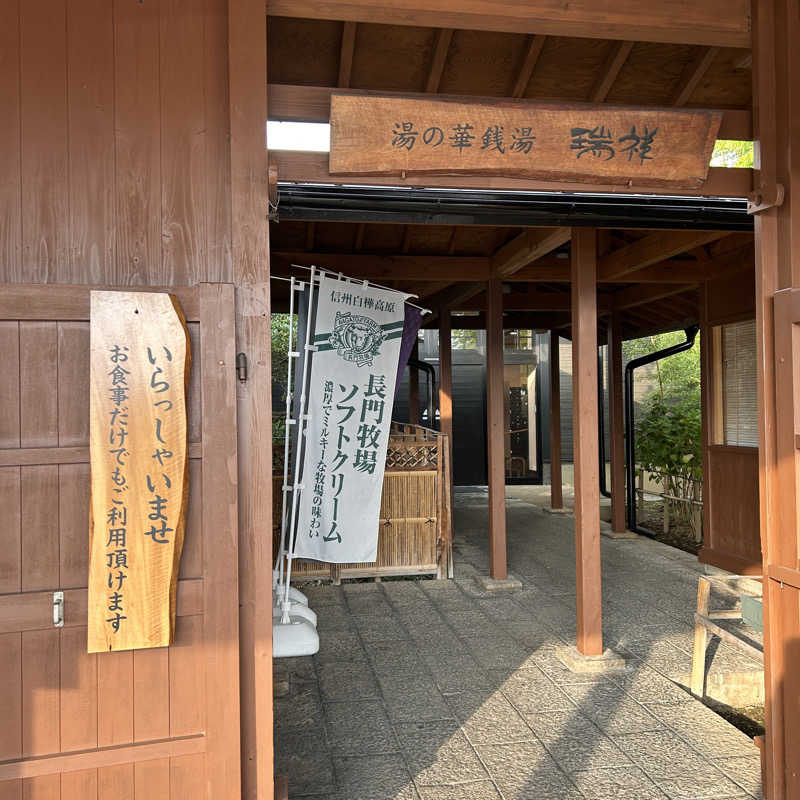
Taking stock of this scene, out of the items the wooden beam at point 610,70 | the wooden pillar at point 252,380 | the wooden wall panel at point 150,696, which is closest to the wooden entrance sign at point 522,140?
the wooden pillar at point 252,380

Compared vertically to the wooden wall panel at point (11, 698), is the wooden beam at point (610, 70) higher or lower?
higher

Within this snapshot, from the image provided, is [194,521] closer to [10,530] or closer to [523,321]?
[10,530]

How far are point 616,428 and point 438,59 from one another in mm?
6303

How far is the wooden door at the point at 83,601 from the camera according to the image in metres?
2.44

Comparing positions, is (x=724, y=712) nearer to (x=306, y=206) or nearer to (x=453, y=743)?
(x=453, y=743)

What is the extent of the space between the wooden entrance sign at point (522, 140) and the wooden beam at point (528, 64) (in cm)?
106

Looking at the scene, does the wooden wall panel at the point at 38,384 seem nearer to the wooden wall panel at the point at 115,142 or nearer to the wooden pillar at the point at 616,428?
the wooden wall panel at the point at 115,142

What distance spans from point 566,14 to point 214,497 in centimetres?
234

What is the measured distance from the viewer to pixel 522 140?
289cm

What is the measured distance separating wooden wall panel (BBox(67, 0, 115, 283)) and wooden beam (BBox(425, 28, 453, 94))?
5.54 ft

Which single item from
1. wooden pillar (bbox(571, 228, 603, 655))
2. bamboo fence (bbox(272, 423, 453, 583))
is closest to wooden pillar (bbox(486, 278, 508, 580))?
bamboo fence (bbox(272, 423, 453, 583))

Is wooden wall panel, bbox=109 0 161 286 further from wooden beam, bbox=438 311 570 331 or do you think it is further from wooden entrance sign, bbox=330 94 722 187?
wooden beam, bbox=438 311 570 331

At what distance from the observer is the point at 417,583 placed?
7.15 metres

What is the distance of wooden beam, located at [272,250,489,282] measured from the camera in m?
6.57
